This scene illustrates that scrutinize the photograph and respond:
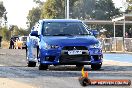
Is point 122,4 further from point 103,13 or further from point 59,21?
point 59,21

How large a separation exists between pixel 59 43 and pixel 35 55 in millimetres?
1676

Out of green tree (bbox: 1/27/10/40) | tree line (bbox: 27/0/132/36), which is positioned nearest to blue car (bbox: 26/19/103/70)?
tree line (bbox: 27/0/132/36)

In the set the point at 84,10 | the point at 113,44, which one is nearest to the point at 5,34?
the point at 84,10

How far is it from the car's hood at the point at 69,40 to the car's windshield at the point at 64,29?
0.57 meters

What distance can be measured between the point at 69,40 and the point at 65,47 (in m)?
0.27

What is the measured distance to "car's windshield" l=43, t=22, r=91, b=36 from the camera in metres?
15.3

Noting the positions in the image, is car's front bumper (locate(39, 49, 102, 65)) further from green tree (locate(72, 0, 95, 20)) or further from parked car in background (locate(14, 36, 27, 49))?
green tree (locate(72, 0, 95, 20))

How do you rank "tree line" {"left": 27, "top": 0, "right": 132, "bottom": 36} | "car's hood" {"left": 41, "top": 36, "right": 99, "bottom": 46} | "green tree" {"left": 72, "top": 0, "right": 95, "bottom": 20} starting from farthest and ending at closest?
"green tree" {"left": 72, "top": 0, "right": 95, "bottom": 20} < "tree line" {"left": 27, "top": 0, "right": 132, "bottom": 36} < "car's hood" {"left": 41, "top": 36, "right": 99, "bottom": 46}

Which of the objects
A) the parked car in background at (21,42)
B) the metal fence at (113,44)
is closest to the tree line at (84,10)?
the parked car in background at (21,42)

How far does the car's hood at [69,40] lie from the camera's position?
1415 centimetres

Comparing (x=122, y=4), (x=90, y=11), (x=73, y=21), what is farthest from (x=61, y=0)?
(x=73, y=21)

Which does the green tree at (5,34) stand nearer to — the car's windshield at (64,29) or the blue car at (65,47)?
the car's windshield at (64,29)

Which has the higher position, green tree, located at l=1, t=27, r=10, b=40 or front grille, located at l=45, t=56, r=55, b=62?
front grille, located at l=45, t=56, r=55, b=62

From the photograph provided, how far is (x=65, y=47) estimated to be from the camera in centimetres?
1412
